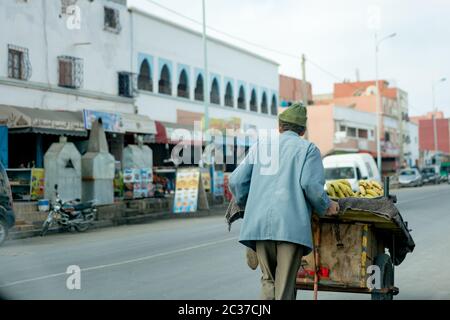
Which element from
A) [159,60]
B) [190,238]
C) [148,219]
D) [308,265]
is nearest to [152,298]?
[308,265]

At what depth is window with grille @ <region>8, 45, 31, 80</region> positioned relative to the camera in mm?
23281

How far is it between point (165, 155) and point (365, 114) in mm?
37543

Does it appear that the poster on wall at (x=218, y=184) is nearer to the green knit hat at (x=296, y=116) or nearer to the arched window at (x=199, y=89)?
the arched window at (x=199, y=89)

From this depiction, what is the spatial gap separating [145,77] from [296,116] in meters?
27.2

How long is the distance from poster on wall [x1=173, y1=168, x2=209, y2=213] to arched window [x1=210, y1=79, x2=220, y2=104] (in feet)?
42.9

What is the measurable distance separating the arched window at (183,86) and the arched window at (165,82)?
1086mm

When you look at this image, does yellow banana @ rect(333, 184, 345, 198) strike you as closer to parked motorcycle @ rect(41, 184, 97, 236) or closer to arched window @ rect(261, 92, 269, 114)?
parked motorcycle @ rect(41, 184, 97, 236)

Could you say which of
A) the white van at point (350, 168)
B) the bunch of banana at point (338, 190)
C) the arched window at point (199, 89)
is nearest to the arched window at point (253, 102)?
the arched window at point (199, 89)

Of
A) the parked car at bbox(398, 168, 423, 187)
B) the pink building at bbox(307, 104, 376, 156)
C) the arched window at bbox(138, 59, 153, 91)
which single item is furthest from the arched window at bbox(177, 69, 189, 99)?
the parked car at bbox(398, 168, 423, 187)

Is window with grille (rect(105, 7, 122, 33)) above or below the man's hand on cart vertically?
above

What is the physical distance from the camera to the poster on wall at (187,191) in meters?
24.6

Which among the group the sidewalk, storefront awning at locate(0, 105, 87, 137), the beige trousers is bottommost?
the sidewalk

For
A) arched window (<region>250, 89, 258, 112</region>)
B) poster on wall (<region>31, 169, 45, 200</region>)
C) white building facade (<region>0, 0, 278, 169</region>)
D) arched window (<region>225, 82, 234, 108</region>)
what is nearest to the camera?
poster on wall (<region>31, 169, 45, 200</region>)

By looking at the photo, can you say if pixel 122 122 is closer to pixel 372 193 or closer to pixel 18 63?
pixel 18 63
